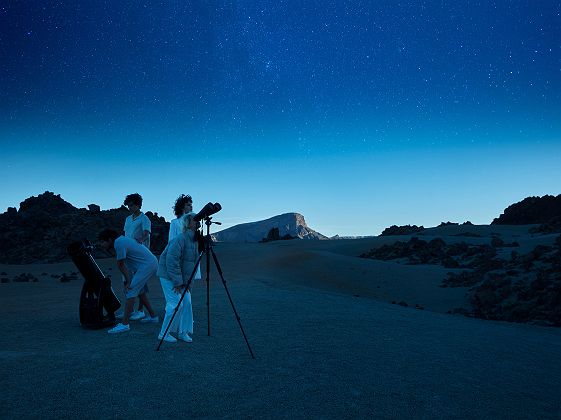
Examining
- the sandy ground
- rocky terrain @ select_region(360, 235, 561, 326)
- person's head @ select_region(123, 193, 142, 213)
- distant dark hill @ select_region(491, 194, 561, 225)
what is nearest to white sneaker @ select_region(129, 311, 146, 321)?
the sandy ground

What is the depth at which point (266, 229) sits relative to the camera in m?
126

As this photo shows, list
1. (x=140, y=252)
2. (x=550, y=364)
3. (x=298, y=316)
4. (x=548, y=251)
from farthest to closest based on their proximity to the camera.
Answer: (x=548, y=251) → (x=298, y=316) → (x=140, y=252) → (x=550, y=364)

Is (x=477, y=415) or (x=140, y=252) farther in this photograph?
(x=140, y=252)

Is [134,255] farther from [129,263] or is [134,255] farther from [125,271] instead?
[125,271]

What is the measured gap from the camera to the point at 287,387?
448cm

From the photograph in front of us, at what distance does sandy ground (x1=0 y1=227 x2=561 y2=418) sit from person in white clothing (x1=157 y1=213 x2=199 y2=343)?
1.12ft

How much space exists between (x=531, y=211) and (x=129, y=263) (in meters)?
44.2

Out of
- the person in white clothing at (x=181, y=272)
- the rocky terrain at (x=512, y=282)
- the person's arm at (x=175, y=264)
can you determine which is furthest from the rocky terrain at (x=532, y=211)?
the person's arm at (x=175, y=264)

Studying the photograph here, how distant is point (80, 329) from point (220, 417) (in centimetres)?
463

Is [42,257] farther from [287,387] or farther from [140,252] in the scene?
[287,387]

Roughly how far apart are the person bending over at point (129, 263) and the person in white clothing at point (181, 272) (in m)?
0.82

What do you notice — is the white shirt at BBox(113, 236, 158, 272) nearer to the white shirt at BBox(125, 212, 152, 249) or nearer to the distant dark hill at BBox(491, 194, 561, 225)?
the white shirt at BBox(125, 212, 152, 249)

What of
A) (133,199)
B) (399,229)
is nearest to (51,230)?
(133,199)

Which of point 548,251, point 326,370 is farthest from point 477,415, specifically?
point 548,251
